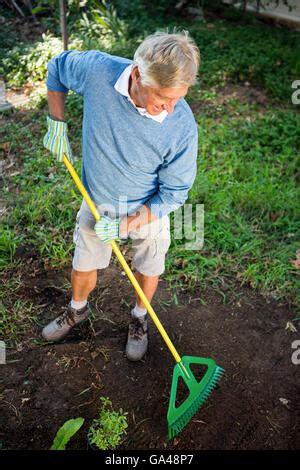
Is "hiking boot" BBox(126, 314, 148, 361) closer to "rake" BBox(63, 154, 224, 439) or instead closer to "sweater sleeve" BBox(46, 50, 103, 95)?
"rake" BBox(63, 154, 224, 439)

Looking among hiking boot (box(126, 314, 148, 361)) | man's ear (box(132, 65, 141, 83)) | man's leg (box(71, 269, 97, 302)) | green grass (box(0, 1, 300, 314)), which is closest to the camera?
man's ear (box(132, 65, 141, 83))

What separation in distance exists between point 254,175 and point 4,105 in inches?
107

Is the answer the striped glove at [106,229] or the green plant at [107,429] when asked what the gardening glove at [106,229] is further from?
the green plant at [107,429]

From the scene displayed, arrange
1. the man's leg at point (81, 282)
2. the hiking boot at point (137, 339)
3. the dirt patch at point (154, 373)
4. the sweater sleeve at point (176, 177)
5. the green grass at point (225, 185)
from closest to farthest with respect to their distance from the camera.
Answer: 1. the sweater sleeve at point (176, 177)
2. the dirt patch at point (154, 373)
3. the man's leg at point (81, 282)
4. the hiking boot at point (137, 339)
5. the green grass at point (225, 185)

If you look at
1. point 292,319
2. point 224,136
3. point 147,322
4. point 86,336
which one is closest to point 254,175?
point 224,136

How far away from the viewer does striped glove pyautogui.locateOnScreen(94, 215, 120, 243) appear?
7.30ft

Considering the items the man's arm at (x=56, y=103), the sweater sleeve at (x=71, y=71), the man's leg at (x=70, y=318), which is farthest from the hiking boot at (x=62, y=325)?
the sweater sleeve at (x=71, y=71)

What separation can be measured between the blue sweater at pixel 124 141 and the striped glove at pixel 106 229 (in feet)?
0.48

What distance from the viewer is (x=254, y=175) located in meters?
4.13

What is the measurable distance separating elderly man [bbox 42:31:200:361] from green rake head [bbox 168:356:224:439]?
0.36 metres

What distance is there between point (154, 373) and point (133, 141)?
1.36 m

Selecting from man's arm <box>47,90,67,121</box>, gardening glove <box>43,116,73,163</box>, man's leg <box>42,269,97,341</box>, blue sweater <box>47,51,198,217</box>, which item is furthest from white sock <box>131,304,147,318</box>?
man's arm <box>47,90,67,121</box>

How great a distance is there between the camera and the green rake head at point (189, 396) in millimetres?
2262

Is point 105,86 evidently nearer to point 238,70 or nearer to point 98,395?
point 98,395
